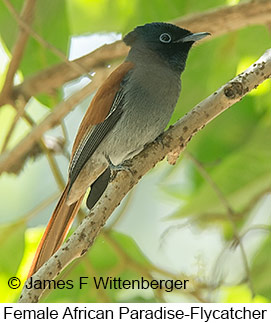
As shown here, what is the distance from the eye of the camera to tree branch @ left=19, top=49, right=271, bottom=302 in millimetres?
2025

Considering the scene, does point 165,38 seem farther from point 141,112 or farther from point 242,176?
point 242,176

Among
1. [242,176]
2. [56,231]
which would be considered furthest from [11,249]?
[242,176]

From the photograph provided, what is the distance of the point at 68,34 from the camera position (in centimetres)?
318

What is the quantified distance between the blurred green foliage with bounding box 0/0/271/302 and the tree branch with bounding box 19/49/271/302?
610 millimetres

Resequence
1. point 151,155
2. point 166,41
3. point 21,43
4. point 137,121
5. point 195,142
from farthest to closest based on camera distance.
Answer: point 195,142 < point 21,43 < point 166,41 < point 137,121 < point 151,155

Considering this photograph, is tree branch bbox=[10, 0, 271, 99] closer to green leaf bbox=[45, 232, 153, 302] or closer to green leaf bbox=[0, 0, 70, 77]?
green leaf bbox=[0, 0, 70, 77]

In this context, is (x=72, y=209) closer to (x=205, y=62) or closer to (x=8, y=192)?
(x=205, y=62)

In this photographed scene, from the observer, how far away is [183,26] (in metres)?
2.96

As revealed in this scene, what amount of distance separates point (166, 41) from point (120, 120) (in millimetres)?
395

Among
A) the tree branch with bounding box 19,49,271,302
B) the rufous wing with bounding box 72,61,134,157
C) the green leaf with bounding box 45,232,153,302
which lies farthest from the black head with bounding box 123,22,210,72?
the green leaf with bounding box 45,232,153,302

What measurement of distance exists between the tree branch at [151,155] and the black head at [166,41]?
2.03 ft

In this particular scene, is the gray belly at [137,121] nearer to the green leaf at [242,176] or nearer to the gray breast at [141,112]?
the gray breast at [141,112]

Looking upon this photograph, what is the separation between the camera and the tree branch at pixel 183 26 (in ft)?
9.31
